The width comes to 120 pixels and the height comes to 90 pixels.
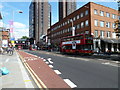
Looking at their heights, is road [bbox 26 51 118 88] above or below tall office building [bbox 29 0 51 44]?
below

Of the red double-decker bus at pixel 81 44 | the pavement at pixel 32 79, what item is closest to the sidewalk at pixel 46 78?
the pavement at pixel 32 79

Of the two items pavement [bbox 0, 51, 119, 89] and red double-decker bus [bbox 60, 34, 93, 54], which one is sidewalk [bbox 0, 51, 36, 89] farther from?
red double-decker bus [bbox 60, 34, 93, 54]

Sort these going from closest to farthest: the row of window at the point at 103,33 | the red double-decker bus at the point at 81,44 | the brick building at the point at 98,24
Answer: the red double-decker bus at the point at 81,44
the brick building at the point at 98,24
the row of window at the point at 103,33

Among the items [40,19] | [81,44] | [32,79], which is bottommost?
[32,79]

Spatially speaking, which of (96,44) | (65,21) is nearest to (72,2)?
(65,21)

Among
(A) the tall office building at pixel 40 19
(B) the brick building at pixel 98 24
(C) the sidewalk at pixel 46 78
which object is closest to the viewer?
(C) the sidewalk at pixel 46 78

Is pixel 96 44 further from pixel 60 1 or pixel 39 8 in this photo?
pixel 39 8

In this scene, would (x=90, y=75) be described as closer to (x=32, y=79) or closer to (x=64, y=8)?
(x=32, y=79)

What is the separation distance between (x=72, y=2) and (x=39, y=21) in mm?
34480

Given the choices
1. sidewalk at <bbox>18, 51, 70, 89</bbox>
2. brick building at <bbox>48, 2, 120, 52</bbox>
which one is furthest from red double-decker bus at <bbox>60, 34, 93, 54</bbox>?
sidewalk at <bbox>18, 51, 70, 89</bbox>

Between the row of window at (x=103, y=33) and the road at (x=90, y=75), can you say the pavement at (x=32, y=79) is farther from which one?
the row of window at (x=103, y=33)

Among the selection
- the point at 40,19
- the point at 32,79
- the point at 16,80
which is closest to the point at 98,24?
the point at 32,79

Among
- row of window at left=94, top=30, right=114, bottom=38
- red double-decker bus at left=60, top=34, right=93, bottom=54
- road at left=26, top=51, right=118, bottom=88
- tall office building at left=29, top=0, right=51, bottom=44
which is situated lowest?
road at left=26, top=51, right=118, bottom=88

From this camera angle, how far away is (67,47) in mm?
26031
